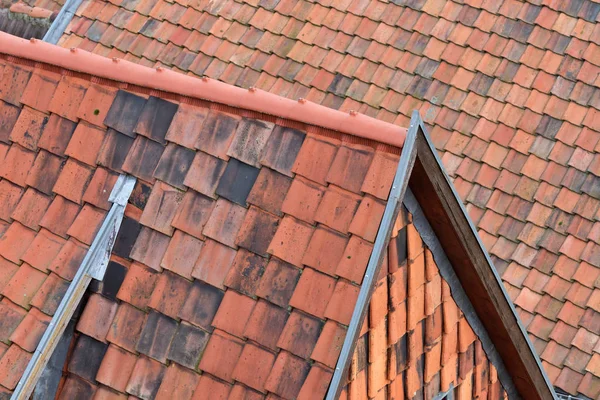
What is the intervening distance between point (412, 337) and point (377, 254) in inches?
33.1

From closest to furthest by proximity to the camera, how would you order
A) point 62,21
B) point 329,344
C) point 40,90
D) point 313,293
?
point 329,344
point 313,293
point 40,90
point 62,21

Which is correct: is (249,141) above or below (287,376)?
above

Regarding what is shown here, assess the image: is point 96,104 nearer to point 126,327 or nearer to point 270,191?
point 270,191

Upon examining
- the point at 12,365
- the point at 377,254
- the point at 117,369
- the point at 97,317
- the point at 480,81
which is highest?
the point at 480,81

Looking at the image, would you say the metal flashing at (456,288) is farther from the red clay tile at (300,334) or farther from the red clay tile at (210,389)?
the red clay tile at (210,389)

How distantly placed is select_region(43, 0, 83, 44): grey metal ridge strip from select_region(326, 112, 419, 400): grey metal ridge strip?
581 cm

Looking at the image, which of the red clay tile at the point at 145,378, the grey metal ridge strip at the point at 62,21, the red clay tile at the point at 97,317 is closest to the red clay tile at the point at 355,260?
the red clay tile at the point at 145,378

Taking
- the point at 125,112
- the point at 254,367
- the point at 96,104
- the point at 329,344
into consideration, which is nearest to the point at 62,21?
the point at 96,104

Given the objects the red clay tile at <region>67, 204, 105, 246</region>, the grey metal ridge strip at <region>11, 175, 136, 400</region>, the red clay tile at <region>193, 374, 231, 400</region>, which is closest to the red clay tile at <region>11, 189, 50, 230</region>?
the red clay tile at <region>67, 204, 105, 246</region>

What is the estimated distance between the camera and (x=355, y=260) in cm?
371

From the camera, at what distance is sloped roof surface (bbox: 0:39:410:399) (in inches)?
146

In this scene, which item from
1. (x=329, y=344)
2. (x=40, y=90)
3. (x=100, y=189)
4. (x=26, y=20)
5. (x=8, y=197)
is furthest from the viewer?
(x=26, y=20)

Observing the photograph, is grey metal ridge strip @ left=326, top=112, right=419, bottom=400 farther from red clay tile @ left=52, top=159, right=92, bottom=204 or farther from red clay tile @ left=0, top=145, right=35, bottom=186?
red clay tile @ left=0, top=145, right=35, bottom=186

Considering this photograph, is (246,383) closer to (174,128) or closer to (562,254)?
(174,128)
